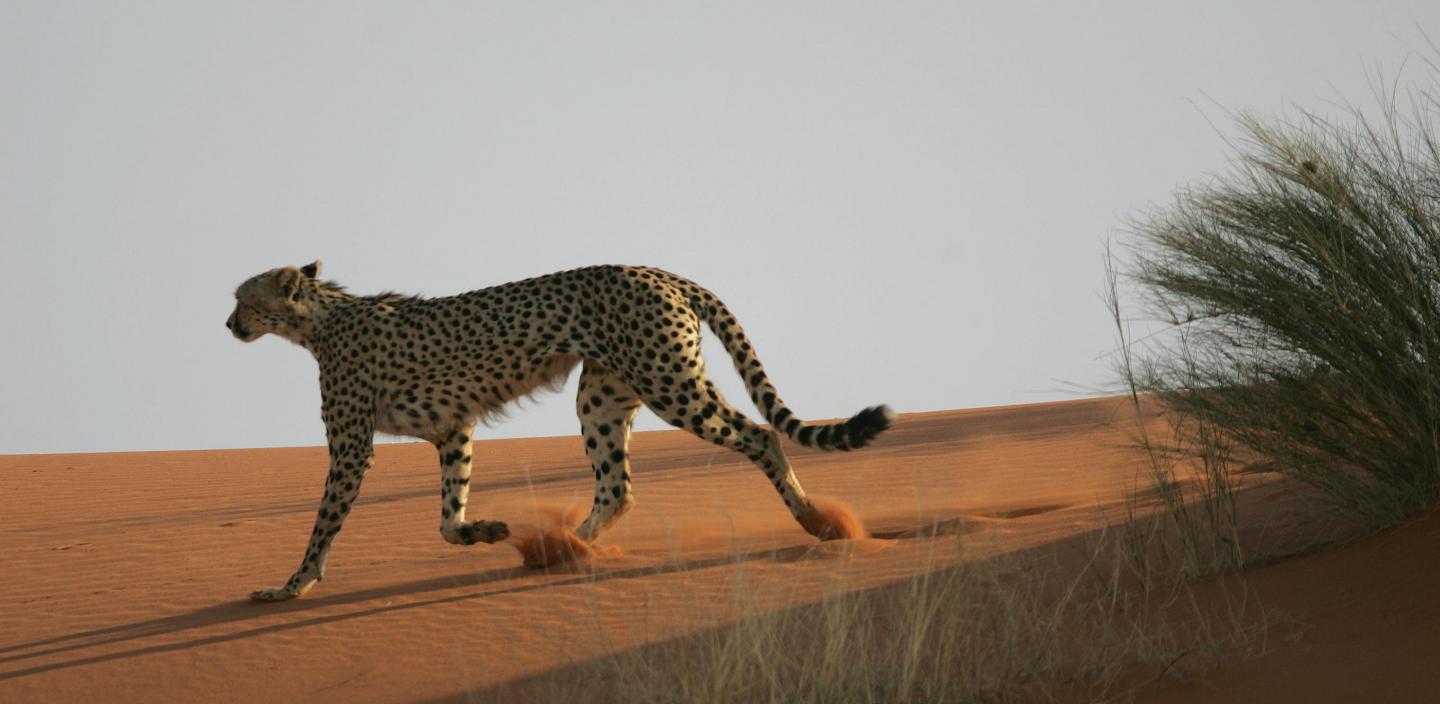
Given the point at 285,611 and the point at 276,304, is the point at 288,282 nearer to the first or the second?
the point at 276,304

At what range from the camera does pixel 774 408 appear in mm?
7055

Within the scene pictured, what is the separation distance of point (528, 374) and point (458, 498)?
855 mm

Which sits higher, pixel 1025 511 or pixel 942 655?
pixel 1025 511

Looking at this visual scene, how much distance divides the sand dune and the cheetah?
17.3 inches

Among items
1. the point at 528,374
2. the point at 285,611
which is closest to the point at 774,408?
the point at 528,374

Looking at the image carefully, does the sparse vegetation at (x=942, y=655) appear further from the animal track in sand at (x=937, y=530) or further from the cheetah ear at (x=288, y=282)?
the cheetah ear at (x=288, y=282)

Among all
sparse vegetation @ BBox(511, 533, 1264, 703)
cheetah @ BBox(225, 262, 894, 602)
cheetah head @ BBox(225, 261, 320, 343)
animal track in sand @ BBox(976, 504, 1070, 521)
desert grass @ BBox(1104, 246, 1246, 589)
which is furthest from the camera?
animal track in sand @ BBox(976, 504, 1070, 521)

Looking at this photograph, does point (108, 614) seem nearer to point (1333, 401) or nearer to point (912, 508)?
point (912, 508)

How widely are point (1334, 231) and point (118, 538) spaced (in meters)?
8.96

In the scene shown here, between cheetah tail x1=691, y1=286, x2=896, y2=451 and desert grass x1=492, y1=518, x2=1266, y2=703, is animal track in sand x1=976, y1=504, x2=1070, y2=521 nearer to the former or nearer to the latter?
cheetah tail x1=691, y1=286, x2=896, y2=451

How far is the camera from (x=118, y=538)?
411 inches

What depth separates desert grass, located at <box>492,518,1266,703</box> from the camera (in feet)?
13.5

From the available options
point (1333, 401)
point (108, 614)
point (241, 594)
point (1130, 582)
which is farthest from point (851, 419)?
point (108, 614)

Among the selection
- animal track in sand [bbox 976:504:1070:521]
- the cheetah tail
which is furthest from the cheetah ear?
animal track in sand [bbox 976:504:1070:521]
